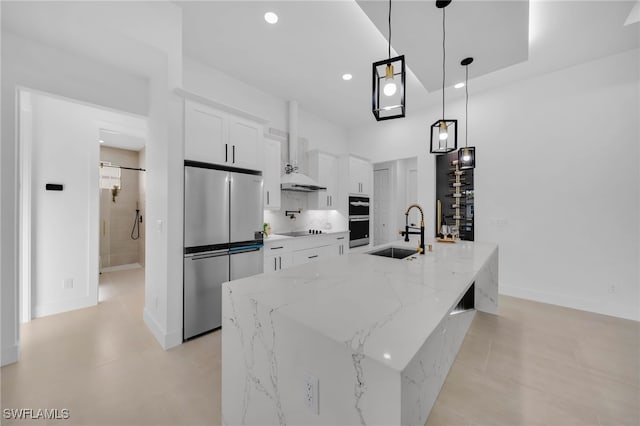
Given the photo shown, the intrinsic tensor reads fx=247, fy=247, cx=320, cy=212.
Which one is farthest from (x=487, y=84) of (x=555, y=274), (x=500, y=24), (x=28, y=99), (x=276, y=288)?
(x=28, y=99)

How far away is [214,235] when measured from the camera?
8.61ft

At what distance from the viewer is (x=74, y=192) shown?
314cm

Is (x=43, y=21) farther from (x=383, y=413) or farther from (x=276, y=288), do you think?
(x=383, y=413)

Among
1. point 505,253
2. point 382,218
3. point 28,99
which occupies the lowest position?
point 505,253

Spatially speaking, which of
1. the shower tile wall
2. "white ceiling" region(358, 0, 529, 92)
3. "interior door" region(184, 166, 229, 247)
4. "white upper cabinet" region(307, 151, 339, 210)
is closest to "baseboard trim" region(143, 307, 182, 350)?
"interior door" region(184, 166, 229, 247)

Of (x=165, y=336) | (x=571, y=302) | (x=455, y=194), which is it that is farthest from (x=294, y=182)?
(x=571, y=302)

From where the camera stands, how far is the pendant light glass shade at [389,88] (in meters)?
1.41

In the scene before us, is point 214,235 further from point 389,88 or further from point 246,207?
point 389,88

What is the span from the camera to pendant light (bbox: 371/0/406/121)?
1.41 meters

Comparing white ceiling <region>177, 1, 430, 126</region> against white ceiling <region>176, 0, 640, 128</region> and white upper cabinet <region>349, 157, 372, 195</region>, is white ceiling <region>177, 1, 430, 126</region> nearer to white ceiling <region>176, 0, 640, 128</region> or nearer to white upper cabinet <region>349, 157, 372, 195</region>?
white ceiling <region>176, 0, 640, 128</region>

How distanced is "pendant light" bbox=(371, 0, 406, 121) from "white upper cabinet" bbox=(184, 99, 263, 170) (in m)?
1.85

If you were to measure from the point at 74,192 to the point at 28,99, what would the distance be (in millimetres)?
1079

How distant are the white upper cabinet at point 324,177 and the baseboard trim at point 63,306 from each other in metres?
3.45

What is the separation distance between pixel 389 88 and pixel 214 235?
2160 mm
